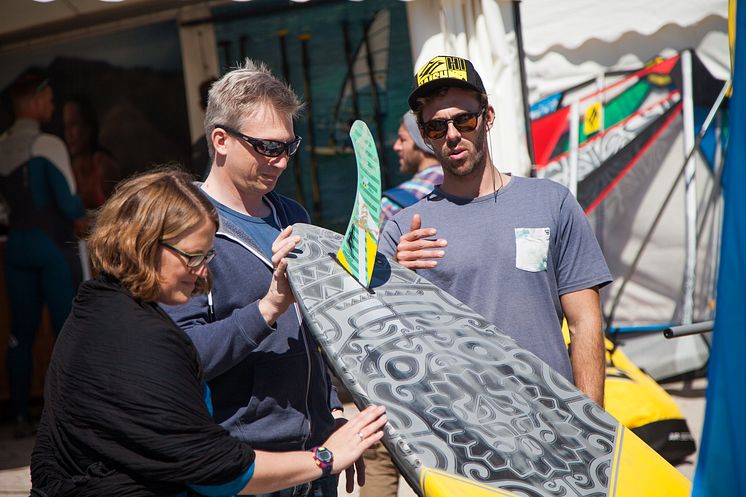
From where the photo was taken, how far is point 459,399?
176 centimetres

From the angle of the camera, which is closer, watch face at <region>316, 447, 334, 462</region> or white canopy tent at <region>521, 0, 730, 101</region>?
watch face at <region>316, 447, 334, 462</region>

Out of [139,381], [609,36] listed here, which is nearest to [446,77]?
[139,381]

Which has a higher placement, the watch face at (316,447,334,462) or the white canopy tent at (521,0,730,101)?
the white canopy tent at (521,0,730,101)

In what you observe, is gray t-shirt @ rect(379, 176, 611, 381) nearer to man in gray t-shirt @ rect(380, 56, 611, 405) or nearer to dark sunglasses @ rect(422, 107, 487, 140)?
man in gray t-shirt @ rect(380, 56, 611, 405)

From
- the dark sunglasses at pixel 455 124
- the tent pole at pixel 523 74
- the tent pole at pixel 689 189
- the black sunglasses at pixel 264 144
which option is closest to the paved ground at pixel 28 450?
the tent pole at pixel 689 189

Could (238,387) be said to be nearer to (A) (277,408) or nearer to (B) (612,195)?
(A) (277,408)

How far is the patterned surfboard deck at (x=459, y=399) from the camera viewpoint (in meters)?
1.62

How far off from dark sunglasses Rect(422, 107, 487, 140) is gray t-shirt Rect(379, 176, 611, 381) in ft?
0.65

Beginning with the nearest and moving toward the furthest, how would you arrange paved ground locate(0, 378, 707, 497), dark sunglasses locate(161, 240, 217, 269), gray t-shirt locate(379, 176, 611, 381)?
dark sunglasses locate(161, 240, 217, 269) → gray t-shirt locate(379, 176, 611, 381) → paved ground locate(0, 378, 707, 497)

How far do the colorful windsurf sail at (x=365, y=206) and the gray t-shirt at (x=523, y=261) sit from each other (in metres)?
0.25

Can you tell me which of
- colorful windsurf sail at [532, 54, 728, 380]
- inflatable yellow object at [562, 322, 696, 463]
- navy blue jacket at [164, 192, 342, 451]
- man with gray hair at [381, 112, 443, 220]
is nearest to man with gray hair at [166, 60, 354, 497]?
navy blue jacket at [164, 192, 342, 451]

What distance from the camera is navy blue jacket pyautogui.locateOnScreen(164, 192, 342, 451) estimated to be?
1.72 meters

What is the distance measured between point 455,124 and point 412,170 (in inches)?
74.9

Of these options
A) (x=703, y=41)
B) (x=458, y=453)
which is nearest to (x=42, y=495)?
(x=458, y=453)
